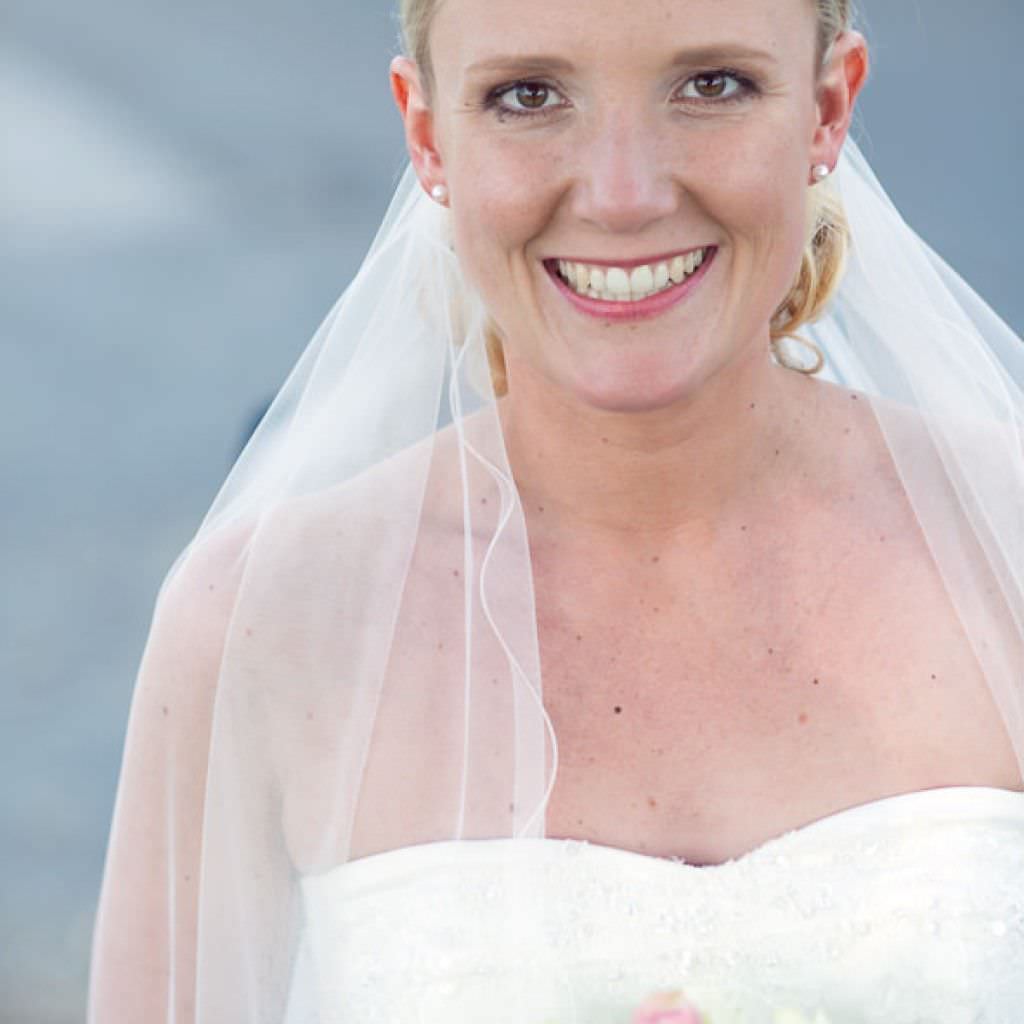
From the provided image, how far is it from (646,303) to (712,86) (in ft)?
0.77

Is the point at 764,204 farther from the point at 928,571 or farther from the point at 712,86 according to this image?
the point at 928,571

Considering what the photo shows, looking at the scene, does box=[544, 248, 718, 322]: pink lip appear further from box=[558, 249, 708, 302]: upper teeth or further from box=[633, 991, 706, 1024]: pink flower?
box=[633, 991, 706, 1024]: pink flower

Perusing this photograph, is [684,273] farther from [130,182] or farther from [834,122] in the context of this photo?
[130,182]

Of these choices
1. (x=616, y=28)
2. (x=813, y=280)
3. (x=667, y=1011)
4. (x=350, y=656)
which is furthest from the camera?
(x=813, y=280)

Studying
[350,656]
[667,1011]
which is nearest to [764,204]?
[350,656]

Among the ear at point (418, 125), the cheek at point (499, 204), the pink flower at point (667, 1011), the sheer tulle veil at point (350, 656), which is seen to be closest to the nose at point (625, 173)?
the cheek at point (499, 204)

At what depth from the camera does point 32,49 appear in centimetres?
411

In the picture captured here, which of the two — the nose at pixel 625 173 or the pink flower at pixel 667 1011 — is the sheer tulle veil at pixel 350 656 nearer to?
the pink flower at pixel 667 1011

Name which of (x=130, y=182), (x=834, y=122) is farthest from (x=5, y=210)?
(x=834, y=122)

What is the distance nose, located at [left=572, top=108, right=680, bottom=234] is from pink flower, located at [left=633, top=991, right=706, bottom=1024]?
81cm

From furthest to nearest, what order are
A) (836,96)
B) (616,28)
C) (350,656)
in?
(350,656), (836,96), (616,28)

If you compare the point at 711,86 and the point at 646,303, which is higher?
the point at 711,86

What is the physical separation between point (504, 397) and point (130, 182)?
88.5 inches

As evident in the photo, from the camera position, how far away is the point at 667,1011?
180 cm
